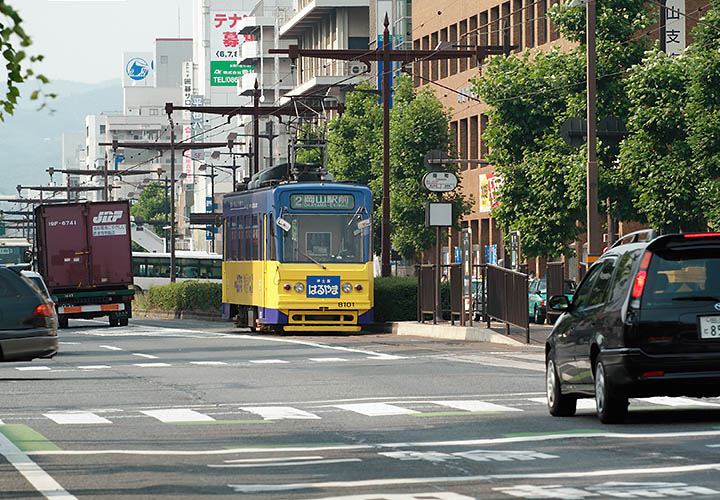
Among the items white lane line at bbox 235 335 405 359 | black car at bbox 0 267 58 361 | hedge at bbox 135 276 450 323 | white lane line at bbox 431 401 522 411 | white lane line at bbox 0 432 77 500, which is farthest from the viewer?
hedge at bbox 135 276 450 323

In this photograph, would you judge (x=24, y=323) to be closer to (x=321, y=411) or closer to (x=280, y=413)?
(x=280, y=413)

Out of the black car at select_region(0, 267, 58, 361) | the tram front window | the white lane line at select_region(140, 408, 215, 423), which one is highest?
the tram front window

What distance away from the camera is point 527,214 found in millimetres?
47219

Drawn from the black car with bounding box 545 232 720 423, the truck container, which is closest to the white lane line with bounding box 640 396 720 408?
the black car with bounding box 545 232 720 423

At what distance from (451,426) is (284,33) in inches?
3978

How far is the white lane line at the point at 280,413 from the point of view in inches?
691

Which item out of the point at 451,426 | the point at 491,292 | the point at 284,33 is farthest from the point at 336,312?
the point at 284,33

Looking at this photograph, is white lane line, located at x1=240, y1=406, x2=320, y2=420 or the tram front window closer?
white lane line, located at x1=240, y1=406, x2=320, y2=420

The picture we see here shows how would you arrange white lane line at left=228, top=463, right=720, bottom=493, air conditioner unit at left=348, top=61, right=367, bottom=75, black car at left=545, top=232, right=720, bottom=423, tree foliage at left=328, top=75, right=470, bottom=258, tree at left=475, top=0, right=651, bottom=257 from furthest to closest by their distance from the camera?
air conditioner unit at left=348, top=61, right=367, bottom=75 → tree foliage at left=328, top=75, right=470, bottom=258 → tree at left=475, top=0, right=651, bottom=257 → black car at left=545, top=232, right=720, bottom=423 → white lane line at left=228, top=463, right=720, bottom=493

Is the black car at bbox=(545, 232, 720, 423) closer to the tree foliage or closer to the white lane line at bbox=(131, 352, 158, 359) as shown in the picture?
the white lane line at bbox=(131, 352, 158, 359)

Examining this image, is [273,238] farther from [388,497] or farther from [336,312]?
[388,497]

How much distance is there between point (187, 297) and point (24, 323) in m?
45.6

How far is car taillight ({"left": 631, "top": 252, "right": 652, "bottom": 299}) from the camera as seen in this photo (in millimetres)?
15266

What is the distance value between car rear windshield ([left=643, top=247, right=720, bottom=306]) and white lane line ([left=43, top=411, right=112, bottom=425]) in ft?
18.5
